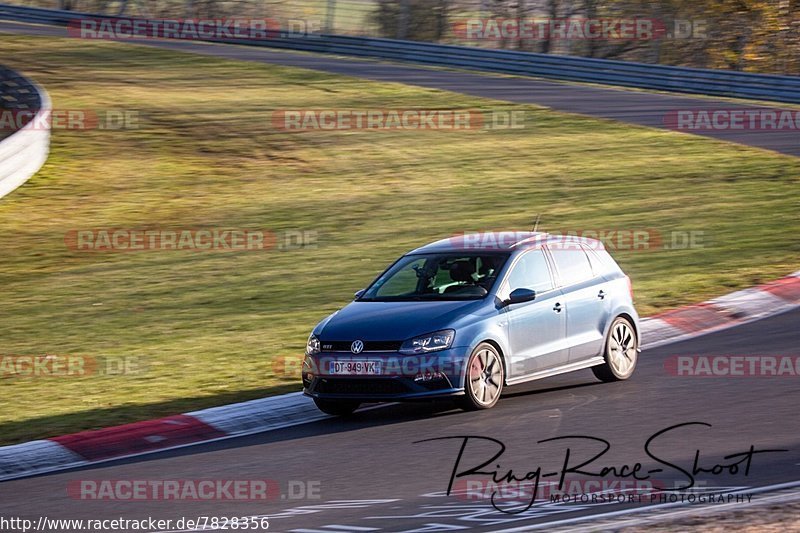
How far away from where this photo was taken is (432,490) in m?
8.53

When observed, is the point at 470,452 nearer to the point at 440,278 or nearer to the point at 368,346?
the point at 368,346

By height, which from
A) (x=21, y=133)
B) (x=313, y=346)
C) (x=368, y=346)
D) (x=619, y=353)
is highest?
(x=21, y=133)

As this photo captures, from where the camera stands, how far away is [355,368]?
430 inches

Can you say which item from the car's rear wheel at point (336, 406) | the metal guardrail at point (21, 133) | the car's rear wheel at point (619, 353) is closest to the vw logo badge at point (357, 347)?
the car's rear wheel at point (336, 406)

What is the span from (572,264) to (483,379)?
1919mm

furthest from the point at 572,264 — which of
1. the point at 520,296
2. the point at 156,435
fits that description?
the point at 156,435

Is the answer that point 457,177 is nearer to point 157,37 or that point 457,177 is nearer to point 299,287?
point 299,287

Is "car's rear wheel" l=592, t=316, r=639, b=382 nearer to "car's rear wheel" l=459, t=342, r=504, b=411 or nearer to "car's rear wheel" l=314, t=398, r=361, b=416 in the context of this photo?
"car's rear wheel" l=459, t=342, r=504, b=411

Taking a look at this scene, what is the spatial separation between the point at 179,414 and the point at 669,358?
200 inches

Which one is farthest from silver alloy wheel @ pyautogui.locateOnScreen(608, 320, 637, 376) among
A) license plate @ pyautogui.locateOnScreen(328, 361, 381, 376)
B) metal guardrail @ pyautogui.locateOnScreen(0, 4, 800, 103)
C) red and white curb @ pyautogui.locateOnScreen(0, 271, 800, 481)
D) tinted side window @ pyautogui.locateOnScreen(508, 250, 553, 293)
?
metal guardrail @ pyautogui.locateOnScreen(0, 4, 800, 103)

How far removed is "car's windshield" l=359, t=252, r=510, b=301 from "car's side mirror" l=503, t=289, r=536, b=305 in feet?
0.72

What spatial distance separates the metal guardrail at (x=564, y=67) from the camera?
108ft

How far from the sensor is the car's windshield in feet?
38.2

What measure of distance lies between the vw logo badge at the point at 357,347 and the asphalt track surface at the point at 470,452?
68cm
